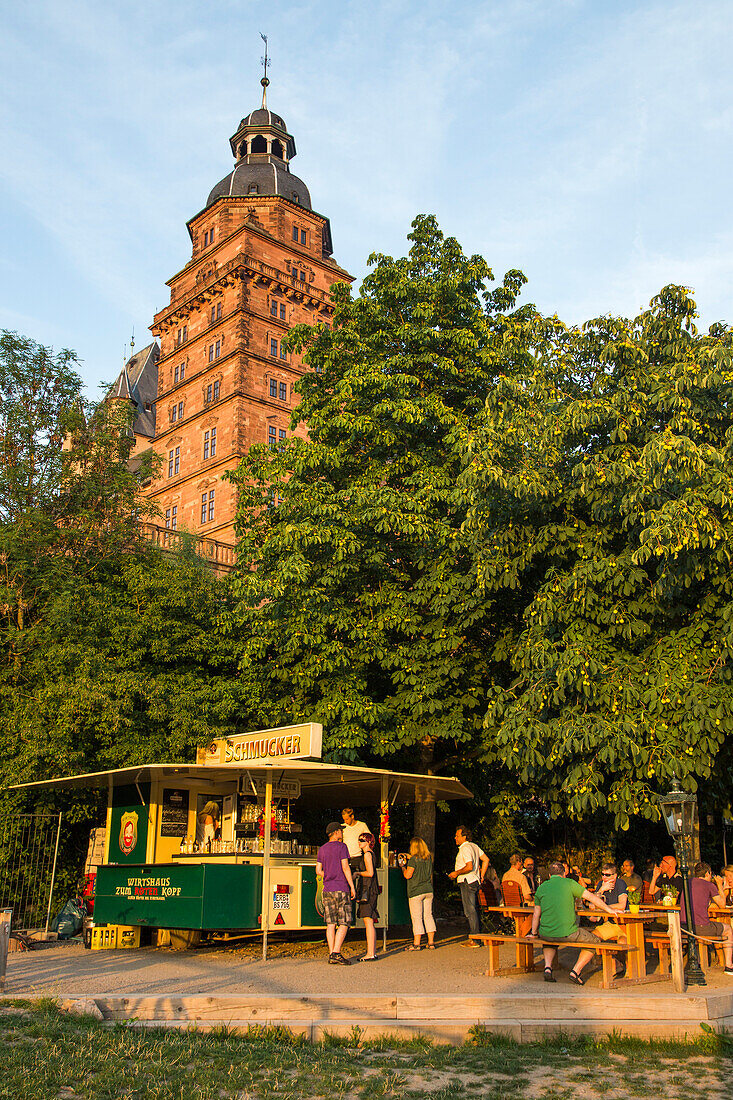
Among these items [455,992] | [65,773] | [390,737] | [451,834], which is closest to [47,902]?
[65,773]

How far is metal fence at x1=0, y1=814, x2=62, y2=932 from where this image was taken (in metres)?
17.6

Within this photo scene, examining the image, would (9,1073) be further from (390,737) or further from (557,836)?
(557,836)

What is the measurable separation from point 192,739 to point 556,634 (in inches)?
270

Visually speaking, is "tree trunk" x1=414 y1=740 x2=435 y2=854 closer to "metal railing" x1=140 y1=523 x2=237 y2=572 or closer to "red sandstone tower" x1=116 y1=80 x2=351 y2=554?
"metal railing" x1=140 y1=523 x2=237 y2=572

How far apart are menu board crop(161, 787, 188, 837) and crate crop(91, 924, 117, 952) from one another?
171 cm

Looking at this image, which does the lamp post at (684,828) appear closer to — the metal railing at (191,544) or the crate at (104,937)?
the crate at (104,937)

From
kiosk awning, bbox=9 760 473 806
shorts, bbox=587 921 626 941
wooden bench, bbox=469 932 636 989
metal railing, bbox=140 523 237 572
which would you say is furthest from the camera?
metal railing, bbox=140 523 237 572

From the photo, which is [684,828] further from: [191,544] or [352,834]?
[191,544]

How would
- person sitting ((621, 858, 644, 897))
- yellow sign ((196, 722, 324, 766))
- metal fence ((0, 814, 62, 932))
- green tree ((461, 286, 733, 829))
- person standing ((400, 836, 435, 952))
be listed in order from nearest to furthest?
green tree ((461, 286, 733, 829)), yellow sign ((196, 722, 324, 766)), person sitting ((621, 858, 644, 897)), person standing ((400, 836, 435, 952)), metal fence ((0, 814, 62, 932))

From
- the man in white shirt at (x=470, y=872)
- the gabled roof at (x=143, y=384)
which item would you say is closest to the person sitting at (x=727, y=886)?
the man in white shirt at (x=470, y=872)

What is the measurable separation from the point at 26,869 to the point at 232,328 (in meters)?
31.9

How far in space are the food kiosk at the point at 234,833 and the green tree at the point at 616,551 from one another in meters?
2.75

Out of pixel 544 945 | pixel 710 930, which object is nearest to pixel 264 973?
pixel 544 945

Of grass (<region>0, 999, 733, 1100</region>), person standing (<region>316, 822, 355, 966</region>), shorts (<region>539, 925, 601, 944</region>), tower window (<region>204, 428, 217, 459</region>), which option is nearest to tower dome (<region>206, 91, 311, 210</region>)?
tower window (<region>204, 428, 217, 459</region>)
